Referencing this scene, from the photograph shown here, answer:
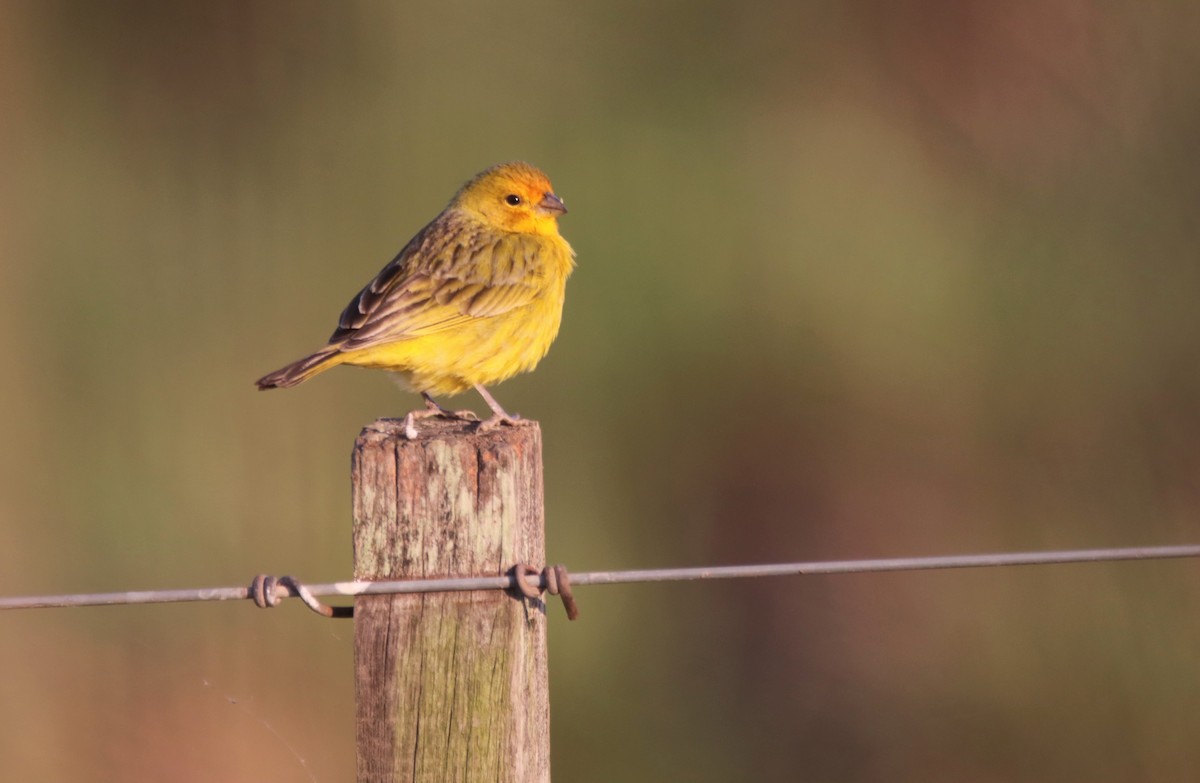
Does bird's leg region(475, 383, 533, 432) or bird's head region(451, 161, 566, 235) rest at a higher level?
bird's head region(451, 161, 566, 235)

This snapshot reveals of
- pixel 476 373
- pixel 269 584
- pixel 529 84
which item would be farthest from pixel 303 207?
pixel 269 584

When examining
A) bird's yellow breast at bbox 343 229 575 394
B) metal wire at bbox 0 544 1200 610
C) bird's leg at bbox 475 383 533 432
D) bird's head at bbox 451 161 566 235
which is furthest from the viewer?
bird's head at bbox 451 161 566 235

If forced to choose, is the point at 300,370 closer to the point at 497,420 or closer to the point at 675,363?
the point at 497,420

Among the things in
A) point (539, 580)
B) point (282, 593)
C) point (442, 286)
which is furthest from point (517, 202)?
point (539, 580)

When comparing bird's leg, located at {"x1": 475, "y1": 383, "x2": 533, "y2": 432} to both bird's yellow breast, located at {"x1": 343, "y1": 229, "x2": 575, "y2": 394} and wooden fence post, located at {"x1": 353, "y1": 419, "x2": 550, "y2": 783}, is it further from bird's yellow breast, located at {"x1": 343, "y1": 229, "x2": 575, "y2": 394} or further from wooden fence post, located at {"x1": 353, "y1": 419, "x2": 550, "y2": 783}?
wooden fence post, located at {"x1": 353, "y1": 419, "x2": 550, "y2": 783}

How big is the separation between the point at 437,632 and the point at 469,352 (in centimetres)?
231

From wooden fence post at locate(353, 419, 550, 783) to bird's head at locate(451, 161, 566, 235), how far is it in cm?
Result: 312

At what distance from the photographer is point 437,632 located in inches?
114

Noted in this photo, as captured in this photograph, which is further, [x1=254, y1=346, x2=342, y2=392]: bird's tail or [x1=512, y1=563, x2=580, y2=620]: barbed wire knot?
[x1=254, y1=346, x2=342, y2=392]: bird's tail

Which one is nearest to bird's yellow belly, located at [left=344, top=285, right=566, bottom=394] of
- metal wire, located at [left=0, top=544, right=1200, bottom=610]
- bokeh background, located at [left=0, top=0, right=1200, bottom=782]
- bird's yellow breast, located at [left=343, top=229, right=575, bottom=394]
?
bird's yellow breast, located at [left=343, top=229, right=575, bottom=394]

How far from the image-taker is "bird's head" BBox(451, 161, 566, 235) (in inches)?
234

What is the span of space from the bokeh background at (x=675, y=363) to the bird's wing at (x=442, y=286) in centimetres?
237

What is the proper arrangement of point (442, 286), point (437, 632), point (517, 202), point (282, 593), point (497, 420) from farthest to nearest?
point (517, 202) < point (442, 286) < point (497, 420) < point (282, 593) < point (437, 632)

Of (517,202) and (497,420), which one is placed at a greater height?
(517,202)
